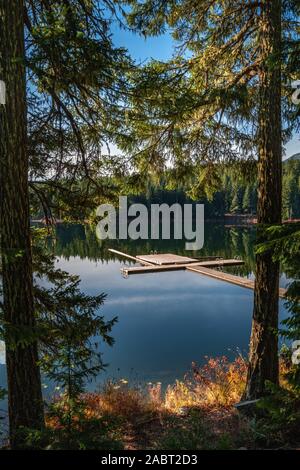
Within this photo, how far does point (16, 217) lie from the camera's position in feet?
11.1

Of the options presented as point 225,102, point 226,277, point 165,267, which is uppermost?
point 225,102

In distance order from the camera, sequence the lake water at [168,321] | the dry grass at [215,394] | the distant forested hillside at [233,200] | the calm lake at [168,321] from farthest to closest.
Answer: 1. the distant forested hillside at [233,200]
2. the lake water at [168,321]
3. the calm lake at [168,321]
4. the dry grass at [215,394]

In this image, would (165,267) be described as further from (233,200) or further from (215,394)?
(233,200)

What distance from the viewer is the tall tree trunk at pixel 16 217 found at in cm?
331

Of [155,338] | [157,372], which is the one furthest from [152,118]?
[155,338]

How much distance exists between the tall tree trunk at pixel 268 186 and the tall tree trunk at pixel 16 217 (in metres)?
2.61

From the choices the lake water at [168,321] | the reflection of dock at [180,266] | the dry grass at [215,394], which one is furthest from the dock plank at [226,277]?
the dry grass at [215,394]

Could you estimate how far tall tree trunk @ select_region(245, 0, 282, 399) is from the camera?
4.36m

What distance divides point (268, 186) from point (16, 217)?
2850 mm

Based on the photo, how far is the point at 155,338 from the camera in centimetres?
1231

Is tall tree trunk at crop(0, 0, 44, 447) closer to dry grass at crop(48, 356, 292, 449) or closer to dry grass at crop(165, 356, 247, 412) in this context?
dry grass at crop(48, 356, 292, 449)

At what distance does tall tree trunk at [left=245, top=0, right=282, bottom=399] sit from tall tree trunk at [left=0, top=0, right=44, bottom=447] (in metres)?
2.61

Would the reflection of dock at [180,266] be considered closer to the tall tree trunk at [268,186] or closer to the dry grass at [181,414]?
the dry grass at [181,414]

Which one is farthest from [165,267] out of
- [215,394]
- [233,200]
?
[233,200]
